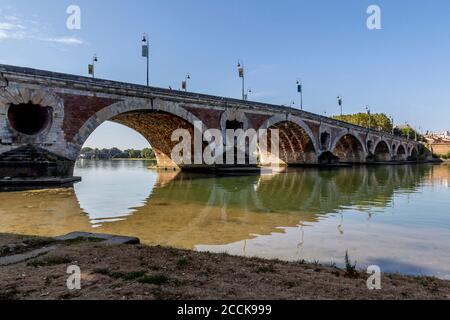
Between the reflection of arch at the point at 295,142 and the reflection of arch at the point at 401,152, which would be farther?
the reflection of arch at the point at 401,152

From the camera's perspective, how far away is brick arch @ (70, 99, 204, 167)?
2614cm

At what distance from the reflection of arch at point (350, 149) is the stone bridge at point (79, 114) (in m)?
24.5

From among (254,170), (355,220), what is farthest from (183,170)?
(355,220)

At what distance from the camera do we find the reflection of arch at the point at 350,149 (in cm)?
6669

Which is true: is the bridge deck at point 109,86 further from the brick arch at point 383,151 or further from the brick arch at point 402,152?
the brick arch at point 402,152

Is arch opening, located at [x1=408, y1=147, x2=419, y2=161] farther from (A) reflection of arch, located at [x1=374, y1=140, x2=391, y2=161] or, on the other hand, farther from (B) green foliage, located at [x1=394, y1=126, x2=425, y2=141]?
(A) reflection of arch, located at [x1=374, y1=140, x2=391, y2=161]

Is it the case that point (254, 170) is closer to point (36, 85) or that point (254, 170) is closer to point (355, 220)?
point (36, 85)

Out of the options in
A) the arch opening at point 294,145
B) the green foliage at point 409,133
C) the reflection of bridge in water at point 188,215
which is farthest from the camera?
the green foliage at point 409,133

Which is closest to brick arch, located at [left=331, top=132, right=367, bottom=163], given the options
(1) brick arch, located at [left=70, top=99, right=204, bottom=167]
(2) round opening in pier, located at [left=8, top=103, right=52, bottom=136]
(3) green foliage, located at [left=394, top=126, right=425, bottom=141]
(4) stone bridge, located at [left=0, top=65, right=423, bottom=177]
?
(4) stone bridge, located at [left=0, top=65, right=423, bottom=177]

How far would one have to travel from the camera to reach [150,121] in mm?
36281

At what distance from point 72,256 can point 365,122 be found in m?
116

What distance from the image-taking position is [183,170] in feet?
135

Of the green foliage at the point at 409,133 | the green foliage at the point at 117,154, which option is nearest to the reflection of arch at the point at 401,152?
the green foliage at the point at 409,133

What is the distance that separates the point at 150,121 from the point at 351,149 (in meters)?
45.9
